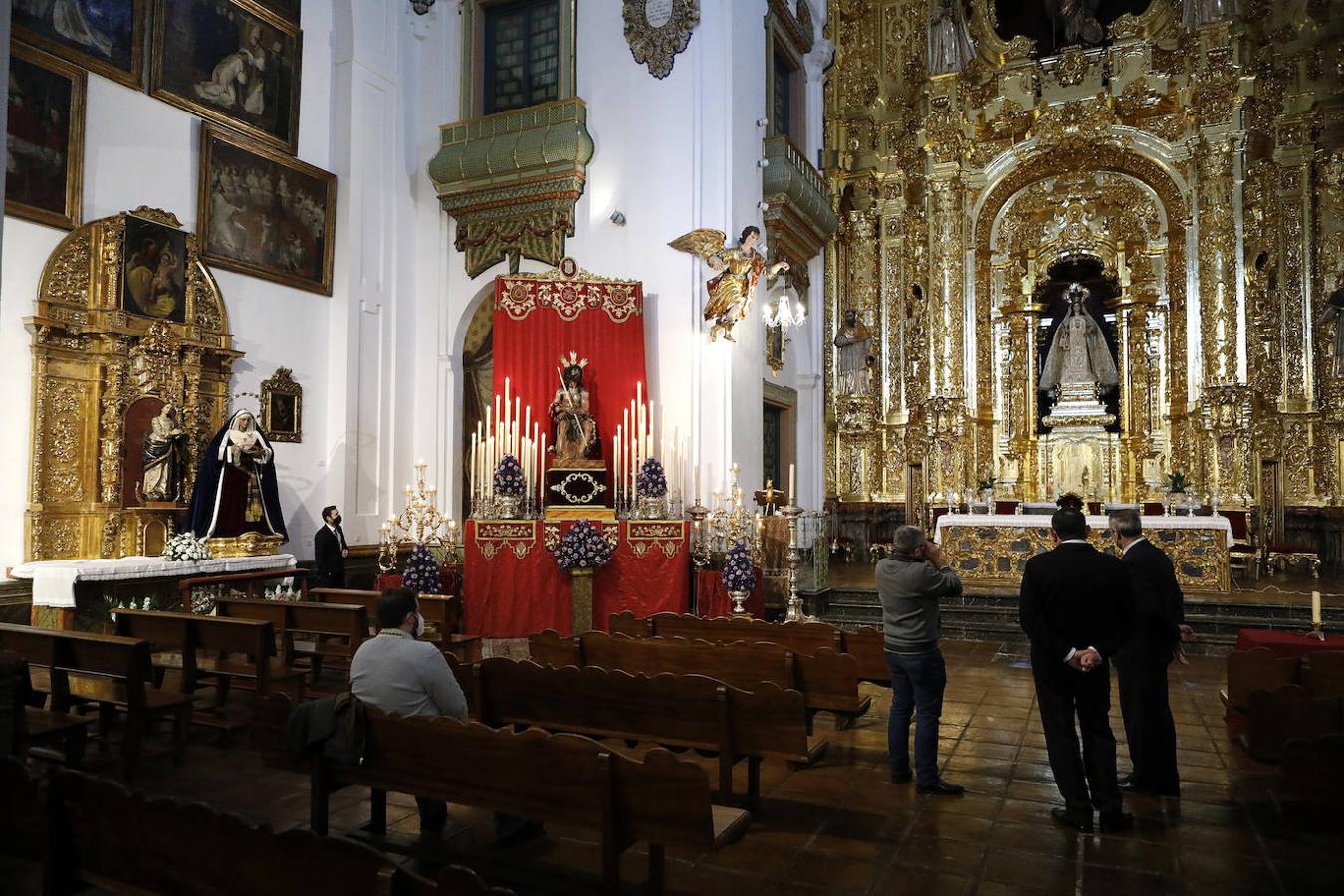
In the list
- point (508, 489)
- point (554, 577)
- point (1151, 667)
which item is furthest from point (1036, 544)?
point (1151, 667)

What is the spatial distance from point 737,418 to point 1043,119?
27.7ft

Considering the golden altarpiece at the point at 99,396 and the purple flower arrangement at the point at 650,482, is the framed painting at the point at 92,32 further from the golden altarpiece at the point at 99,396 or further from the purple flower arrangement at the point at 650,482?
the purple flower arrangement at the point at 650,482

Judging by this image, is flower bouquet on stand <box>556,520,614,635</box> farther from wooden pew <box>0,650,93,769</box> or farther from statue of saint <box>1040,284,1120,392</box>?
statue of saint <box>1040,284,1120,392</box>

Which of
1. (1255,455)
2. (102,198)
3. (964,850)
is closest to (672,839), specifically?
(964,850)

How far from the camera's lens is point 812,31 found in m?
15.7

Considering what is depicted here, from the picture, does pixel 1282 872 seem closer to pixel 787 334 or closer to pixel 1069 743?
pixel 1069 743

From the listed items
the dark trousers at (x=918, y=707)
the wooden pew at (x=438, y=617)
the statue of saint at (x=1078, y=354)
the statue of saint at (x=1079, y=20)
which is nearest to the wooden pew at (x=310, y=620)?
the wooden pew at (x=438, y=617)

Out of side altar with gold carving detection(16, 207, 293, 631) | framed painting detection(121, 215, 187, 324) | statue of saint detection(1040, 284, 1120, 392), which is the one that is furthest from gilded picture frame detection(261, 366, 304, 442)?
statue of saint detection(1040, 284, 1120, 392)

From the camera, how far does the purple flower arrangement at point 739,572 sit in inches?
378

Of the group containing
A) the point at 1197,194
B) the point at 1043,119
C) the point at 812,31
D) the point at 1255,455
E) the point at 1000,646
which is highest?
the point at 812,31

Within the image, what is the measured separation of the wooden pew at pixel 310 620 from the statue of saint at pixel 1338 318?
46.2 feet

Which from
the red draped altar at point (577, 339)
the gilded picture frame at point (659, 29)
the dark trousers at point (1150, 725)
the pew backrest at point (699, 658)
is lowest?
the dark trousers at point (1150, 725)

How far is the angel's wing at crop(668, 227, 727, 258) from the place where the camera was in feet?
38.1

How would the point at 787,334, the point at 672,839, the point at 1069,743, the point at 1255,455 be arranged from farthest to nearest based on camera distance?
the point at 787,334
the point at 1255,455
the point at 1069,743
the point at 672,839
